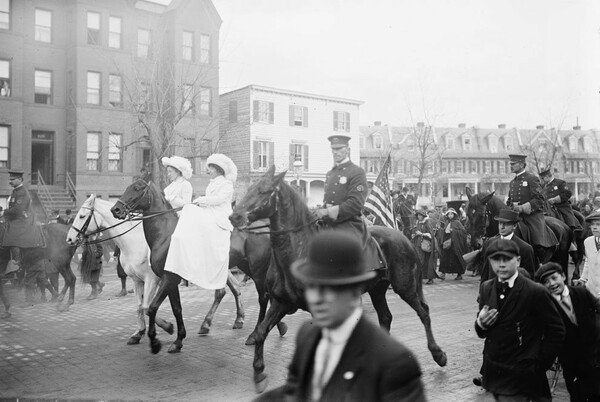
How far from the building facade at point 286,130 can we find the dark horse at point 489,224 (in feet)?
79.2

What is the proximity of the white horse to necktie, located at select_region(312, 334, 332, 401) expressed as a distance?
6501mm

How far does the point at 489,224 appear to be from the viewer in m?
9.95

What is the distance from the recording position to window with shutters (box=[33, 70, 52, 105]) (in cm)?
2866

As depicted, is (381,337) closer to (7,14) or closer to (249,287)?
(249,287)

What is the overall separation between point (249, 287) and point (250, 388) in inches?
382

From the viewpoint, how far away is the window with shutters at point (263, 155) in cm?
3681

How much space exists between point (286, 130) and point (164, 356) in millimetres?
31456

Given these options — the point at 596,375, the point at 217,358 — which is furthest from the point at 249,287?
the point at 596,375

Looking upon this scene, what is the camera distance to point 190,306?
12828 millimetres

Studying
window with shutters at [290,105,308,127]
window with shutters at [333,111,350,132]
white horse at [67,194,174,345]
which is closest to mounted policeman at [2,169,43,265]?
white horse at [67,194,174,345]

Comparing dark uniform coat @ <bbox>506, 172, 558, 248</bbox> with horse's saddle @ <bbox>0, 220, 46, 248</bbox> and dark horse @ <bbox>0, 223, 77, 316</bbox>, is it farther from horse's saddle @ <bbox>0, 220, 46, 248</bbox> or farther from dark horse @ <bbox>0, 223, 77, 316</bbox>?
horse's saddle @ <bbox>0, 220, 46, 248</bbox>

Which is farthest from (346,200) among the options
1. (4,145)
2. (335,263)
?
(4,145)

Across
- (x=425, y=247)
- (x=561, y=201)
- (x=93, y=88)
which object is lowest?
(x=425, y=247)

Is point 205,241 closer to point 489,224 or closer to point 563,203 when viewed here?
point 489,224
